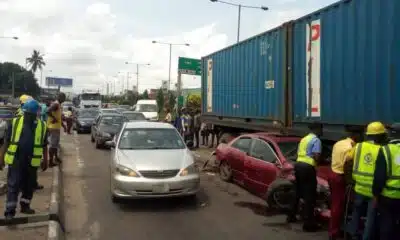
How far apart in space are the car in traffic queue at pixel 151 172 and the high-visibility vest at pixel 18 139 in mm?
1534

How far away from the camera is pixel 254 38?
42.4 ft

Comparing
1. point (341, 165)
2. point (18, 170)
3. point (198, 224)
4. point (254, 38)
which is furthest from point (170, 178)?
point (254, 38)

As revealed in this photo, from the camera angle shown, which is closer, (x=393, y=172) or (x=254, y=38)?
(x=393, y=172)

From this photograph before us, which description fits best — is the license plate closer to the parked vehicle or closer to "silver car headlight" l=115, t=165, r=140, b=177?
"silver car headlight" l=115, t=165, r=140, b=177

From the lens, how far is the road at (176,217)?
6688 mm

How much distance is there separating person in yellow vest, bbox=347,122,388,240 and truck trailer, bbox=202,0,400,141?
197 centimetres

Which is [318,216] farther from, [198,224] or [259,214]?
[198,224]

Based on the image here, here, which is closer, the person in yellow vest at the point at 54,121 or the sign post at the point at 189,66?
the person in yellow vest at the point at 54,121

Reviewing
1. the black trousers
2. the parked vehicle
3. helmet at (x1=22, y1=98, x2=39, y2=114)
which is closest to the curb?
helmet at (x1=22, y1=98, x2=39, y2=114)

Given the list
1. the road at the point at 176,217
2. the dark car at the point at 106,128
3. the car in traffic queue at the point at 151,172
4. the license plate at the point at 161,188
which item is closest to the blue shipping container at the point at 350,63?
the road at the point at 176,217

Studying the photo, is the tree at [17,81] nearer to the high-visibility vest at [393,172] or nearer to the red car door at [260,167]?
the red car door at [260,167]

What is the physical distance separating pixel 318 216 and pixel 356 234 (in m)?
1.21

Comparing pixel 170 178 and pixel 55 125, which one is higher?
pixel 55 125

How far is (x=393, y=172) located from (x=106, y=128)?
48.0 ft
